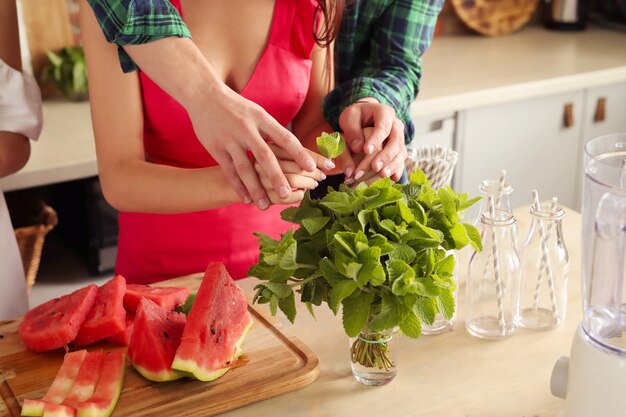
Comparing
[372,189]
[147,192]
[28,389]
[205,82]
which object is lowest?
[28,389]

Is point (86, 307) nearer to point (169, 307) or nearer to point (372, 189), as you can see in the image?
point (169, 307)

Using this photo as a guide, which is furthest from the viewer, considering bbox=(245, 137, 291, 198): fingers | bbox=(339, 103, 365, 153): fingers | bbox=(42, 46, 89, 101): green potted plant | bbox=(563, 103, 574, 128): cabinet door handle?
bbox=(563, 103, 574, 128): cabinet door handle

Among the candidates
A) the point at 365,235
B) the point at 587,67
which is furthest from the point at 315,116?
the point at 587,67

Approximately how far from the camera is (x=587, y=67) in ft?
9.50

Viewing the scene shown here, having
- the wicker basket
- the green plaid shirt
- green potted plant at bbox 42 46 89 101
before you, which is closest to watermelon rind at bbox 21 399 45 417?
the green plaid shirt

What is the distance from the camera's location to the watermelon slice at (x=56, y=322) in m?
1.26

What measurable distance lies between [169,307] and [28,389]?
25cm

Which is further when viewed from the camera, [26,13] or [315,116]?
[26,13]

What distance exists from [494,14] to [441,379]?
240 centimetres

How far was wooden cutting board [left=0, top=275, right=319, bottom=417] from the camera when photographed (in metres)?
1.16

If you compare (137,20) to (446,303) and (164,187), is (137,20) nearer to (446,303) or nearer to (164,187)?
(164,187)

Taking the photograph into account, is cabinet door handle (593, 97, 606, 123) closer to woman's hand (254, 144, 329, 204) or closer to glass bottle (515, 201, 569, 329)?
glass bottle (515, 201, 569, 329)

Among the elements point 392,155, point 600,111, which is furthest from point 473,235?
point 600,111

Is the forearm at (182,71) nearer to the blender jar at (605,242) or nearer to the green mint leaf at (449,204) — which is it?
the green mint leaf at (449,204)
